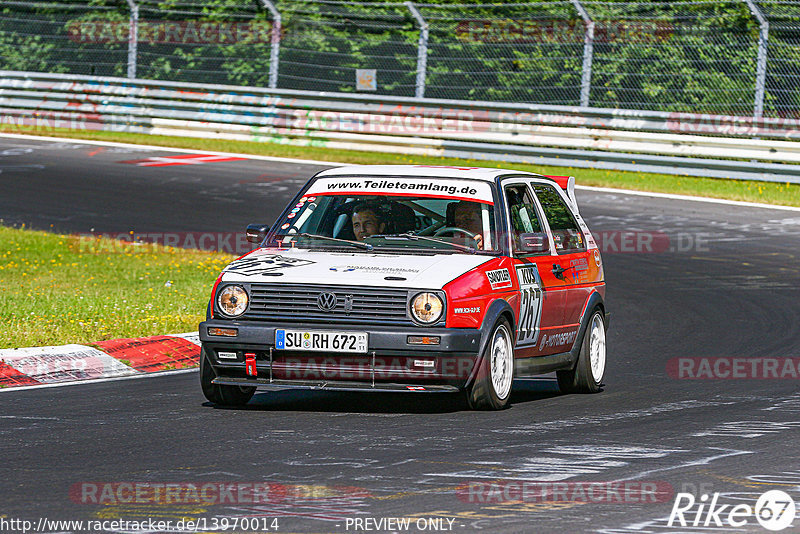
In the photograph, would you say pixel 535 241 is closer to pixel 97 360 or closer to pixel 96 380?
pixel 96 380

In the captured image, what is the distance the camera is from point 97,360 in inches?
425

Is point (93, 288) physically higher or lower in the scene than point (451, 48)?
lower

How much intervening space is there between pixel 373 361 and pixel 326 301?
47cm

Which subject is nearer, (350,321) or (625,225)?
(350,321)

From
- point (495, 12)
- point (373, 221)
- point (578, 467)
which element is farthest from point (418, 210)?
point (495, 12)

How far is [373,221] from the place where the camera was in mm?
9789

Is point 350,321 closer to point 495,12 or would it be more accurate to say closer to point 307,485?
point 307,485

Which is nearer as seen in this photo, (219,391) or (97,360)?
(219,391)

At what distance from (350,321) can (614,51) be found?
57.1ft

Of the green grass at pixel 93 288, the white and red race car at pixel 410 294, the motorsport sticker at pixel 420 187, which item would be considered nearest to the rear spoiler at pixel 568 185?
the white and red race car at pixel 410 294

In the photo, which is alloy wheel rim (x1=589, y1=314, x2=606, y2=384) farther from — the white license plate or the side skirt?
the white license plate

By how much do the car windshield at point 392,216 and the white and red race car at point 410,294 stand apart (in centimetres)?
1

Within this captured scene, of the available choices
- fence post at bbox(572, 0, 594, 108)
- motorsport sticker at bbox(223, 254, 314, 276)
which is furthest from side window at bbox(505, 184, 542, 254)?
fence post at bbox(572, 0, 594, 108)

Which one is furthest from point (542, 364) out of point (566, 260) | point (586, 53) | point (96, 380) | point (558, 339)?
point (586, 53)
